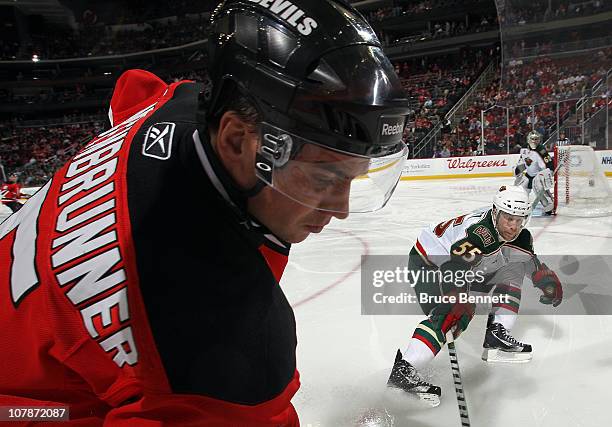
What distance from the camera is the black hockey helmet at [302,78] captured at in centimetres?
65

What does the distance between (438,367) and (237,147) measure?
7.32 feet

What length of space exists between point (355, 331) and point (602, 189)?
564cm

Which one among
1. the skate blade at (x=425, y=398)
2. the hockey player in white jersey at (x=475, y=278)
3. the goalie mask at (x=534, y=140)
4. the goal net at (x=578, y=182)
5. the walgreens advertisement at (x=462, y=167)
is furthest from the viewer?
the walgreens advertisement at (x=462, y=167)

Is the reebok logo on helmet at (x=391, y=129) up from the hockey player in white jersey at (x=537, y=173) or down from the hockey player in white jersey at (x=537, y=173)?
up

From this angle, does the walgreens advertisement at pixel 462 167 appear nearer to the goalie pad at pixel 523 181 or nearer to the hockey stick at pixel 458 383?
the goalie pad at pixel 523 181

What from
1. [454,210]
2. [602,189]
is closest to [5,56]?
[454,210]

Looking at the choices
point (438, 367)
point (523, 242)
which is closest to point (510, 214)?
point (523, 242)

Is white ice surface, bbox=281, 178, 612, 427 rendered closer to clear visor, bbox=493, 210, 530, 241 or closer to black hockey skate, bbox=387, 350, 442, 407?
black hockey skate, bbox=387, 350, 442, 407

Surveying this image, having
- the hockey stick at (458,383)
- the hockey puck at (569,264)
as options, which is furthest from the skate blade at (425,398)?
the hockey puck at (569,264)

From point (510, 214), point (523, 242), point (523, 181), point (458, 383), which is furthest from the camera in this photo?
point (523, 181)

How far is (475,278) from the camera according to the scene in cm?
280

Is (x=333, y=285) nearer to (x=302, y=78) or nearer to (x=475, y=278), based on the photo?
(x=475, y=278)

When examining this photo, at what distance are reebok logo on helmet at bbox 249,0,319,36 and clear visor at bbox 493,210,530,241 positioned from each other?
211 centimetres

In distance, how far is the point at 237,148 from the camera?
68 cm
